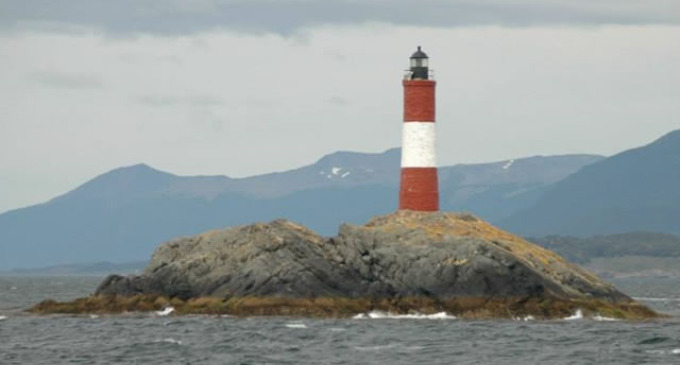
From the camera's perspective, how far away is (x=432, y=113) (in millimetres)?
99188

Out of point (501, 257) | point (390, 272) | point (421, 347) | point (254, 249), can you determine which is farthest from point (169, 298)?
point (421, 347)

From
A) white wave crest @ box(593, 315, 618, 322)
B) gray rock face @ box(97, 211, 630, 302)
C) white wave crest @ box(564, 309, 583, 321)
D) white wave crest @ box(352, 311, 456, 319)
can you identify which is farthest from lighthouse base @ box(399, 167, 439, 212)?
white wave crest @ box(593, 315, 618, 322)

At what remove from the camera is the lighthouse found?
98562 millimetres

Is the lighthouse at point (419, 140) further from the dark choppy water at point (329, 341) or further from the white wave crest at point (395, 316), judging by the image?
the dark choppy water at point (329, 341)

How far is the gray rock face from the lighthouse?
4.15m

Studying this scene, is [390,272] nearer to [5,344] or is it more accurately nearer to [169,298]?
[169,298]

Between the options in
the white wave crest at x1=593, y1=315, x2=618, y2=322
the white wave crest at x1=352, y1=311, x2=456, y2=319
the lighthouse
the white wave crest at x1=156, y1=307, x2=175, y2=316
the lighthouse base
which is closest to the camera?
the white wave crest at x1=352, y1=311, x2=456, y2=319

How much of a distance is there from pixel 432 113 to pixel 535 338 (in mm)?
24900

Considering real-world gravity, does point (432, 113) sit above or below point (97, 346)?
above

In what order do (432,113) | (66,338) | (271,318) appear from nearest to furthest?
(66,338)
(271,318)
(432,113)

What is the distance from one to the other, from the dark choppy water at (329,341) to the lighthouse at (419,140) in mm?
13475

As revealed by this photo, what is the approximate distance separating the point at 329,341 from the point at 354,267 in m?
17.1

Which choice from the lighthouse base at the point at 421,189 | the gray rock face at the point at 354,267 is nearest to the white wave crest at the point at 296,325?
the gray rock face at the point at 354,267

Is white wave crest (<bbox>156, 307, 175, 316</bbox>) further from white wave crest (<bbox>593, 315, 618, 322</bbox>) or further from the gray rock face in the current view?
white wave crest (<bbox>593, 315, 618, 322</bbox>)
